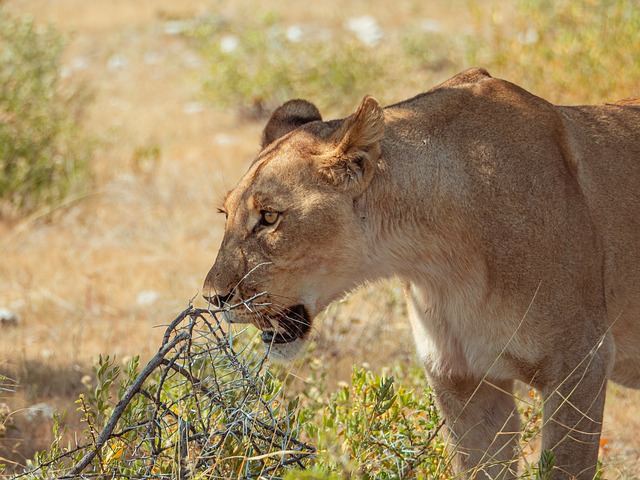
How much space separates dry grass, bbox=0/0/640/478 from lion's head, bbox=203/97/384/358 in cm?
44

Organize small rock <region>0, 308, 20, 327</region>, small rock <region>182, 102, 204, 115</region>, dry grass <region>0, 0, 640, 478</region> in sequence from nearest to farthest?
dry grass <region>0, 0, 640, 478</region>, small rock <region>0, 308, 20, 327</region>, small rock <region>182, 102, 204, 115</region>

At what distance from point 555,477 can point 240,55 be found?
30.9 feet

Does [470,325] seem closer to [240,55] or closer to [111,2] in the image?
[240,55]

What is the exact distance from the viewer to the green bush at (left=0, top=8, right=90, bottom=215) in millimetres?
8133

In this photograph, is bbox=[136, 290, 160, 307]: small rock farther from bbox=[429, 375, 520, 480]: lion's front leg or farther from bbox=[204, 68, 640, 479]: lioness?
bbox=[429, 375, 520, 480]: lion's front leg

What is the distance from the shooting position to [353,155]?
3.21m

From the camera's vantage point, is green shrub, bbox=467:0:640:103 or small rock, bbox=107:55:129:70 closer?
green shrub, bbox=467:0:640:103

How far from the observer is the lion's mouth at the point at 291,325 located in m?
3.28

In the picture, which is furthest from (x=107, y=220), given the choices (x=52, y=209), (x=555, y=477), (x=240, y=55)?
(x=555, y=477)

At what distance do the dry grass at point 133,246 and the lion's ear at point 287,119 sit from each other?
0.90 feet

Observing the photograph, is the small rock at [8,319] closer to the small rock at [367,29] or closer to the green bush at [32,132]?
the green bush at [32,132]

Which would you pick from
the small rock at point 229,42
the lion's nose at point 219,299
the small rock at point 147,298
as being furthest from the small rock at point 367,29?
the lion's nose at point 219,299

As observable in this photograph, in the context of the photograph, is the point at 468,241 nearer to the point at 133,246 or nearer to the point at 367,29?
the point at 133,246

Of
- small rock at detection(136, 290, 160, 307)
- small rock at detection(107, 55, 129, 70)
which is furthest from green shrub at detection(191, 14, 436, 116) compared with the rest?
small rock at detection(136, 290, 160, 307)
